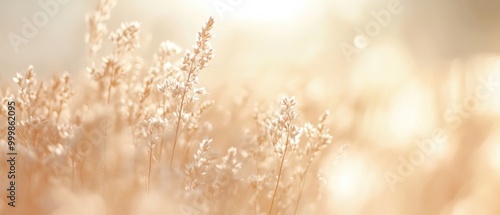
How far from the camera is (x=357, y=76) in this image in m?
1.84

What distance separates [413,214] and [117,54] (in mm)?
909

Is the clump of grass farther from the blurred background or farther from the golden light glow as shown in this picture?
the golden light glow

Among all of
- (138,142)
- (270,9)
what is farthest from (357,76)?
(138,142)

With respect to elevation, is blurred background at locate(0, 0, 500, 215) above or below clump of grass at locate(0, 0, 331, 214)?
above

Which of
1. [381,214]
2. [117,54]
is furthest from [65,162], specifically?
[381,214]

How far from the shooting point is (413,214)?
60.1 inches

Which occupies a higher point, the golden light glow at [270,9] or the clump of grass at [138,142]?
the golden light glow at [270,9]

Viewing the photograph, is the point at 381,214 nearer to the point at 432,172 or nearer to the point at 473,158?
the point at 432,172

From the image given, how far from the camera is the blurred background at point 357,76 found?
1471mm

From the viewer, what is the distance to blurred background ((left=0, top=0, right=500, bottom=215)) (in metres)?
1.47

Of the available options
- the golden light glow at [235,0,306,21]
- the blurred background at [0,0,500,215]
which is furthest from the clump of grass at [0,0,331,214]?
the golden light glow at [235,0,306,21]

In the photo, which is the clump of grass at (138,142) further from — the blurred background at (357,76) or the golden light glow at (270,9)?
the golden light glow at (270,9)

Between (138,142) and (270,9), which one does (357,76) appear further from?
(138,142)

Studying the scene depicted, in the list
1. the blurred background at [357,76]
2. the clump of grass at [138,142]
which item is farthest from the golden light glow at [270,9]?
the clump of grass at [138,142]
